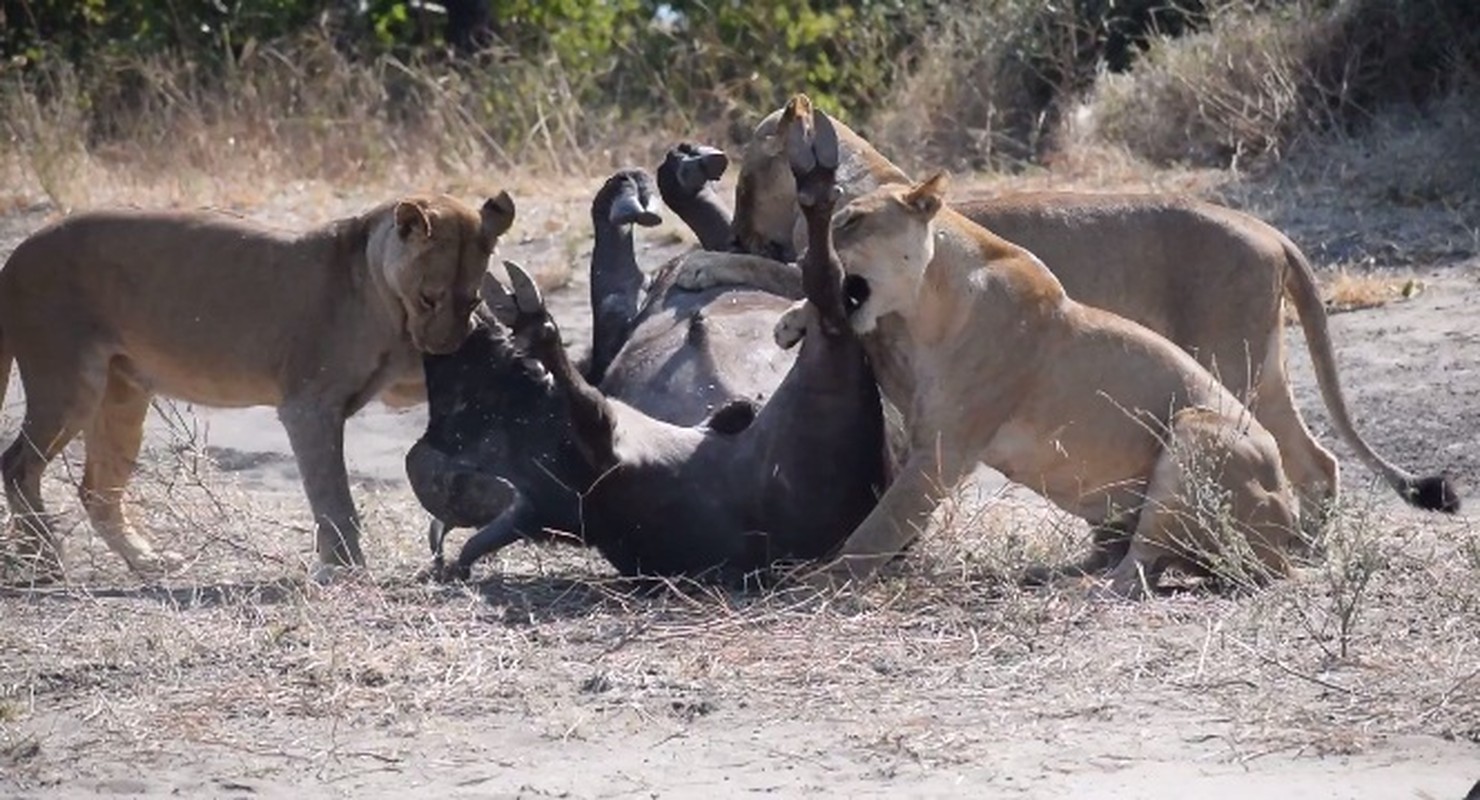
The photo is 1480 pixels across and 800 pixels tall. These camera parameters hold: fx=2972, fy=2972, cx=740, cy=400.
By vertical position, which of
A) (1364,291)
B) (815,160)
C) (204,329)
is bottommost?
(1364,291)

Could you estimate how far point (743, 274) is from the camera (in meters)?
8.97

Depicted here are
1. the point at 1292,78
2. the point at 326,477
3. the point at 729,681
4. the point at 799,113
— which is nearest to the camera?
the point at 729,681

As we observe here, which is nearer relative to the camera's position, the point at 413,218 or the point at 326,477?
the point at 413,218

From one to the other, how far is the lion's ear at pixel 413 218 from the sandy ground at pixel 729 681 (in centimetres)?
85

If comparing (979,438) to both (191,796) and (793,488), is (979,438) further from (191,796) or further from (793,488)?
(191,796)

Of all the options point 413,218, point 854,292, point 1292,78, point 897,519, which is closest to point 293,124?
point 1292,78

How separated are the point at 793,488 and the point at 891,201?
0.78 meters

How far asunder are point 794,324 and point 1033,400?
65cm

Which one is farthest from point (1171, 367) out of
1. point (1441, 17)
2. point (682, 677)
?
point (1441, 17)

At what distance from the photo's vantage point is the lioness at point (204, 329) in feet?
27.6

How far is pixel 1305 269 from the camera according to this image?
30.9 feet

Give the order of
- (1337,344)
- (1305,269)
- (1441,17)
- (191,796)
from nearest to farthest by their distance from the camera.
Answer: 1. (191,796)
2. (1305,269)
3. (1337,344)
4. (1441,17)

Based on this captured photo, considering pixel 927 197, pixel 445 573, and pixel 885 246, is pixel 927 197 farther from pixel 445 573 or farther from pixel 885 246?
pixel 445 573

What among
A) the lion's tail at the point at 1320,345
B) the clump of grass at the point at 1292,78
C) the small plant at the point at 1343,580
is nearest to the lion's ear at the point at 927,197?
the small plant at the point at 1343,580
